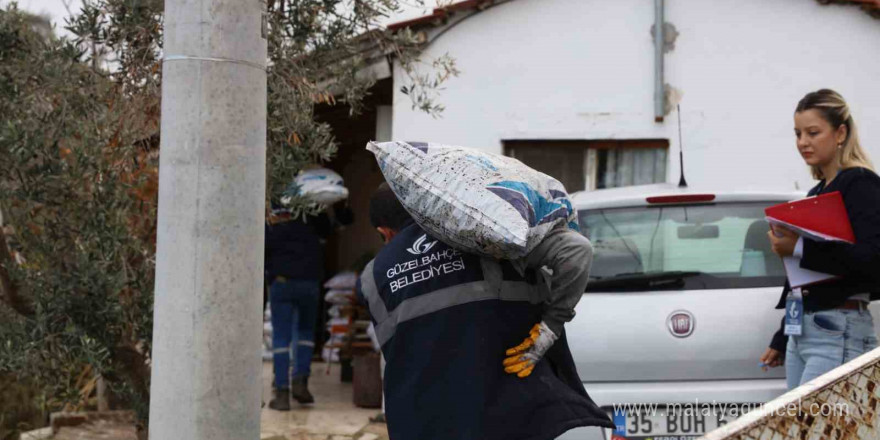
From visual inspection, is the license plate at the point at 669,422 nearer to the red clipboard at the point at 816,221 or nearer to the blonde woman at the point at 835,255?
the blonde woman at the point at 835,255

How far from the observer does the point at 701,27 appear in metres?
8.57

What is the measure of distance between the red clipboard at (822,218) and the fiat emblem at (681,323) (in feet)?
2.24

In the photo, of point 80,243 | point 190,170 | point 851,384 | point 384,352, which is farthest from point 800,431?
point 80,243

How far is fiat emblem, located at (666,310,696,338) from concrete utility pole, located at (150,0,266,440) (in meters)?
1.92

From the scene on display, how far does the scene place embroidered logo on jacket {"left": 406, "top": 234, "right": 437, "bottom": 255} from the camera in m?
3.09

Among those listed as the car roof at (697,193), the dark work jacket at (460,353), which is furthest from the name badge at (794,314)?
the dark work jacket at (460,353)

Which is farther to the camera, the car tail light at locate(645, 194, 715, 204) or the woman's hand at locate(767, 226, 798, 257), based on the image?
the car tail light at locate(645, 194, 715, 204)

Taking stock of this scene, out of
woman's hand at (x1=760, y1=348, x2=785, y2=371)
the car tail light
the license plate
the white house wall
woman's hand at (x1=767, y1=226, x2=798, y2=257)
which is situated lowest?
the license plate

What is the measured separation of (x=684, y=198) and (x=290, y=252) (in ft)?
12.4

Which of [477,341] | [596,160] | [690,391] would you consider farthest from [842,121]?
[596,160]

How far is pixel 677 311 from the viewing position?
4.38 meters

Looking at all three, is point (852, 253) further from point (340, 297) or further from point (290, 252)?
point (340, 297)

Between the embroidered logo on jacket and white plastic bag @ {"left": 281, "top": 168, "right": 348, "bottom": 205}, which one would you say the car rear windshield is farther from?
white plastic bag @ {"left": 281, "top": 168, "right": 348, "bottom": 205}

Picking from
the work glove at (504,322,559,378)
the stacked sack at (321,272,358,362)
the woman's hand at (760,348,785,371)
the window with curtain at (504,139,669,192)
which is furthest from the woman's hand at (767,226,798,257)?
the stacked sack at (321,272,358,362)
